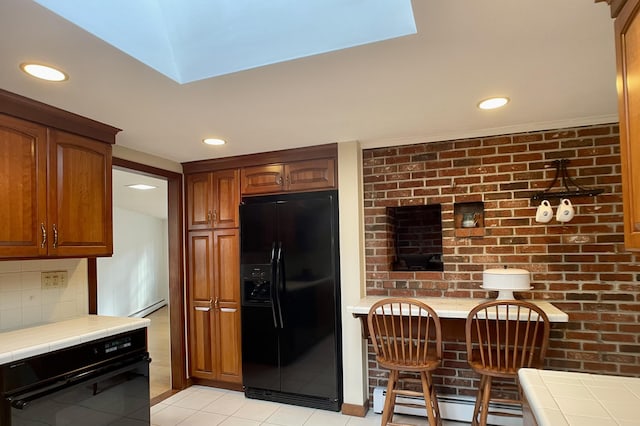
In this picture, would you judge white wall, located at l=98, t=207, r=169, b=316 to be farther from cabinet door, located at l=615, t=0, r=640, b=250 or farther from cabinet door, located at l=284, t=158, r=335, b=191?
cabinet door, located at l=615, t=0, r=640, b=250

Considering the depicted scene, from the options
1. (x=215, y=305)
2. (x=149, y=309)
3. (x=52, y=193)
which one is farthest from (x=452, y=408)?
(x=149, y=309)

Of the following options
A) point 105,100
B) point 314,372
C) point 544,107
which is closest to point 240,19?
point 105,100

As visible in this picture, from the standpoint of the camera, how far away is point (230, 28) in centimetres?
159

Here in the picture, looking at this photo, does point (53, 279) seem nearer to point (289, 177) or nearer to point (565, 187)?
point (289, 177)

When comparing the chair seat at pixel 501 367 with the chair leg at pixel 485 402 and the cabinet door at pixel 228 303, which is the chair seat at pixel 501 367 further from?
the cabinet door at pixel 228 303

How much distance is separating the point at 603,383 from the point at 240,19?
1914 mm

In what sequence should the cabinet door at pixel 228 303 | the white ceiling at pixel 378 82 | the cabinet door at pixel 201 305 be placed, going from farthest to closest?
the cabinet door at pixel 201 305 < the cabinet door at pixel 228 303 < the white ceiling at pixel 378 82

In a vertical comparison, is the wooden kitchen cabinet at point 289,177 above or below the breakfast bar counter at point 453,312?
above

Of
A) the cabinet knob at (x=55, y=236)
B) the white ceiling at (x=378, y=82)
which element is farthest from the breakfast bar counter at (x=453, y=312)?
the cabinet knob at (x=55, y=236)

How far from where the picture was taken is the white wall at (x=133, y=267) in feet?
20.5

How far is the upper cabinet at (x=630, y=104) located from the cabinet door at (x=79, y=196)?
8.46 feet

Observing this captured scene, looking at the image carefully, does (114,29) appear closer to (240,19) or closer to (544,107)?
(240,19)

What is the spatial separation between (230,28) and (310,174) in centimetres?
157

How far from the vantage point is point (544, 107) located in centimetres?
224
